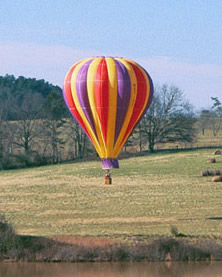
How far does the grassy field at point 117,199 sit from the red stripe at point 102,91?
4.94 m

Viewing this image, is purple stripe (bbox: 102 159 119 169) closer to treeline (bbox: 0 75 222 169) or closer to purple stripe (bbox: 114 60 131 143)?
purple stripe (bbox: 114 60 131 143)

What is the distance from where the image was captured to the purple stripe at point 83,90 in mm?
41438

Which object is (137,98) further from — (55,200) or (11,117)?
(11,117)

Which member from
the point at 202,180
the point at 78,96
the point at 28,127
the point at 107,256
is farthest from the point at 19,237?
→ the point at 28,127

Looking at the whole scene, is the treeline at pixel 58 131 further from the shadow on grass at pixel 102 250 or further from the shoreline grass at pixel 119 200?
the shadow on grass at pixel 102 250

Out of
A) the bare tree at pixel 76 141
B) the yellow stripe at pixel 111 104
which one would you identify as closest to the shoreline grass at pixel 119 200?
the yellow stripe at pixel 111 104

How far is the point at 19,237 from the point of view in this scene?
3384 cm

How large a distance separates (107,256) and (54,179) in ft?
92.1

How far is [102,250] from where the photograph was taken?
3306 centimetres

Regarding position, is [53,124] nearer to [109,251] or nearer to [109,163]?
[109,163]

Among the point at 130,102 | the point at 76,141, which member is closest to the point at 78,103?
the point at 130,102

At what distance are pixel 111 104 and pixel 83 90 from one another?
4.97ft

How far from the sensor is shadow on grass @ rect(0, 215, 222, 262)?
3288 centimetres

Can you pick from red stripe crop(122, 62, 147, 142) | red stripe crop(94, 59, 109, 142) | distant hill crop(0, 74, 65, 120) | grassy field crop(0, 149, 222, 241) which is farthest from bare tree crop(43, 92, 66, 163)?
red stripe crop(94, 59, 109, 142)
